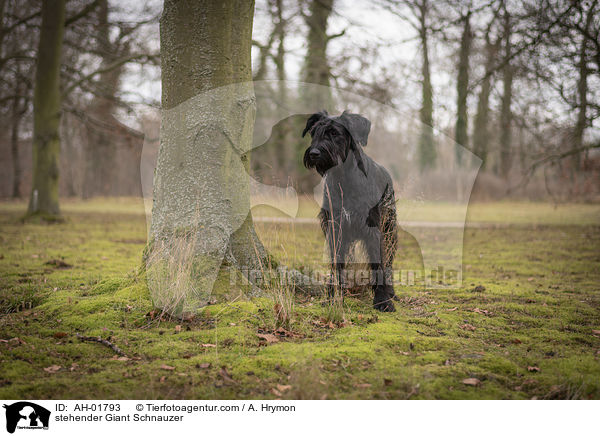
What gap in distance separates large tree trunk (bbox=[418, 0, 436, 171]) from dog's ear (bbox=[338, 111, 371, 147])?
223 centimetres

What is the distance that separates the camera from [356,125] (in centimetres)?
396

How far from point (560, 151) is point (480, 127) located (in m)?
7.77

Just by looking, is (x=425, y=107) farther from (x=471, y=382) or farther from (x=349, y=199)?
(x=471, y=382)

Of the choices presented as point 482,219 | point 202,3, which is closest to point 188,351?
point 202,3

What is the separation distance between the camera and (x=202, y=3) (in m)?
3.88

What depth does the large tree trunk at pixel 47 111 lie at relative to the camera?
35.1 ft

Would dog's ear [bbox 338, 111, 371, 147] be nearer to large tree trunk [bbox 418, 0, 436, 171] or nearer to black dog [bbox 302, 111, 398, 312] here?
black dog [bbox 302, 111, 398, 312]

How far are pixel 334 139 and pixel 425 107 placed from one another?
179 inches

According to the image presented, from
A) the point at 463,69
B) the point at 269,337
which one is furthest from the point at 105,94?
the point at 269,337
